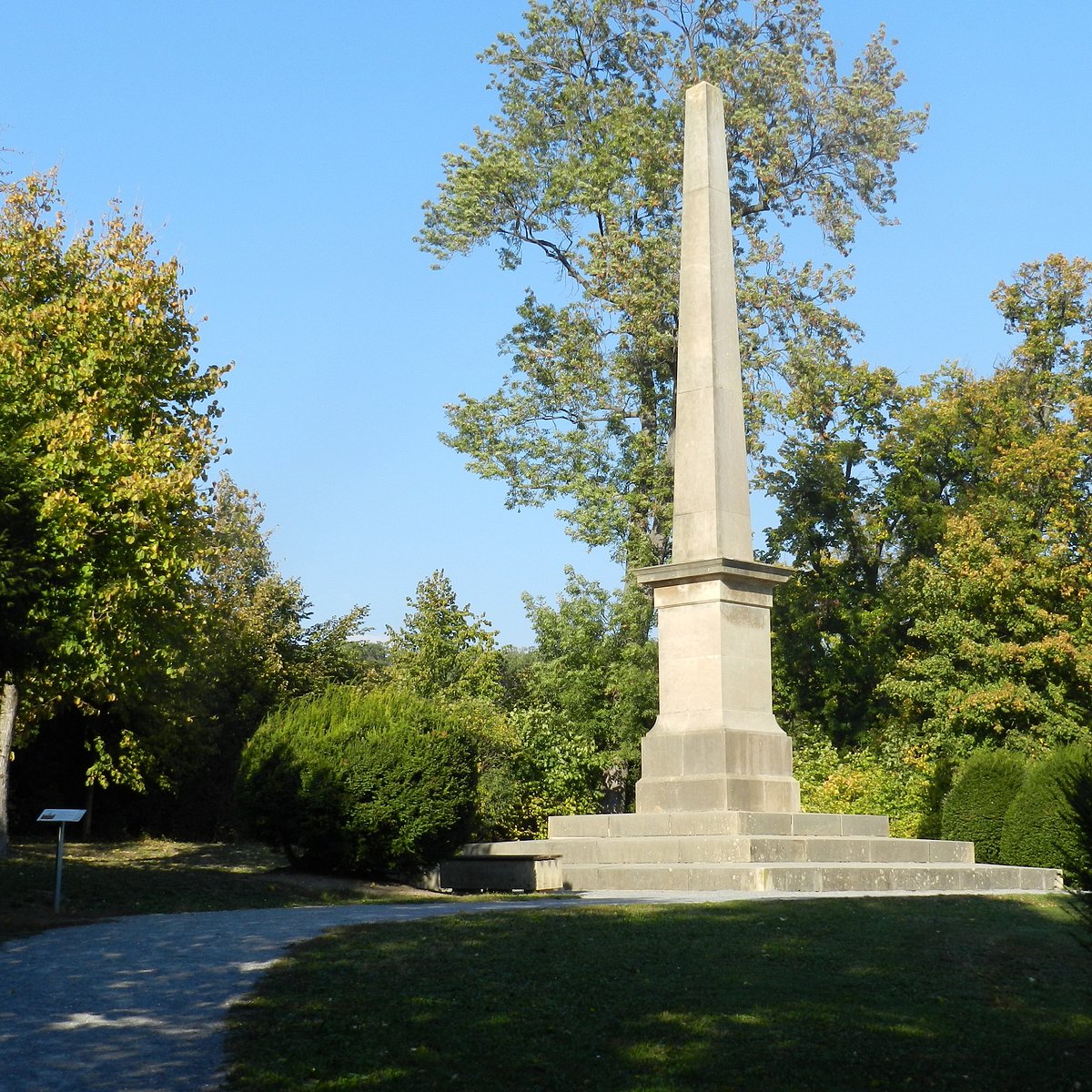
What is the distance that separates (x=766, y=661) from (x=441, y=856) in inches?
207

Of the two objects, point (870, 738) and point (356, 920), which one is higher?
point (870, 738)

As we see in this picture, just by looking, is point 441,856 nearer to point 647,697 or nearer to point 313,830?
point 313,830

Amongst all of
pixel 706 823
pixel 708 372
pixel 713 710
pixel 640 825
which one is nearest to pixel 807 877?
pixel 706 823

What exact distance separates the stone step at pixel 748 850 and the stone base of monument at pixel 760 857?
1cm

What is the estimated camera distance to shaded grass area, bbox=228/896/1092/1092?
690 cm

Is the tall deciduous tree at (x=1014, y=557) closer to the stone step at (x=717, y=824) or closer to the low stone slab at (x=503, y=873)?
the stone step at (x=717, y=824)

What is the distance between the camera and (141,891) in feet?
54.1

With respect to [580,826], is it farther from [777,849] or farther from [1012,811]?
[1012,811]

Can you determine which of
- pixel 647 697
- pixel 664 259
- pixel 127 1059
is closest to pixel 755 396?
pixel 664 259

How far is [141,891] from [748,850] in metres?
7.05

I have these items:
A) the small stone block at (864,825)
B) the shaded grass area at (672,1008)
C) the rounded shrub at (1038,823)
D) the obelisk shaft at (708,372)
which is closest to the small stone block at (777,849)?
the small stone block at (864,825)

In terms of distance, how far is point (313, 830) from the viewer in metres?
19.1

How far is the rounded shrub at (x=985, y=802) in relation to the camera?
22672 millimetres

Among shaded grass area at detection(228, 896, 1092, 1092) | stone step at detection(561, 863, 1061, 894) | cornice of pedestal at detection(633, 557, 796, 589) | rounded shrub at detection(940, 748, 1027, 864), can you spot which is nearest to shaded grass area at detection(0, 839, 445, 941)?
stone step at detection(561, 863, 1061, 894)
